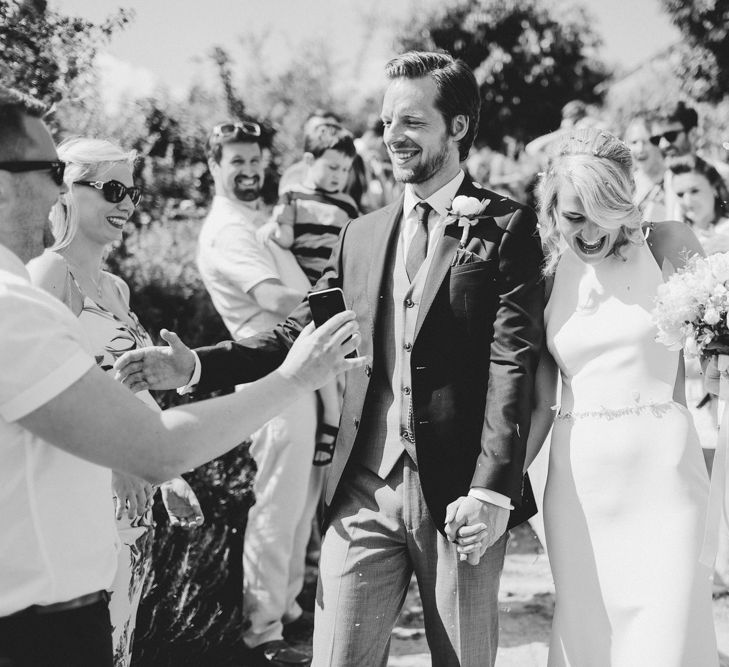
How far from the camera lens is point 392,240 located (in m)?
2.91

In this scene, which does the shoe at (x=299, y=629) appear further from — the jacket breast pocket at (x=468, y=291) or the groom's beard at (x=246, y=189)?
the jacket breast pocket at (x=468, y=291)

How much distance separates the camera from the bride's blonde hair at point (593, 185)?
291 centimetres

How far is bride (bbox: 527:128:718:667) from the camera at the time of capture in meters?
2.75

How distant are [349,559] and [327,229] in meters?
2.75

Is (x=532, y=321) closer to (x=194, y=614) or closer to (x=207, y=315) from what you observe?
(x=194, y=614)

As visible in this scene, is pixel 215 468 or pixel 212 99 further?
pixel 212 99

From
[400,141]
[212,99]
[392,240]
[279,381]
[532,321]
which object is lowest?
[279,381]

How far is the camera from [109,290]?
3.26m

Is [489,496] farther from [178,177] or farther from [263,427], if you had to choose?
[178,177]

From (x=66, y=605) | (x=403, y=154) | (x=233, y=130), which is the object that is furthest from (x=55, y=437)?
(x=233, y=130)

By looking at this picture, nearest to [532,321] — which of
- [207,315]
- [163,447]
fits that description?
[163,447]

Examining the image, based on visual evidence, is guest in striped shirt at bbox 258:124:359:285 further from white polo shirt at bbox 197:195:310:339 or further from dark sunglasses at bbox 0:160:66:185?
dark sunglasses at bbox 0:160:66:185

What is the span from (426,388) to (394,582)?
2.20 ft

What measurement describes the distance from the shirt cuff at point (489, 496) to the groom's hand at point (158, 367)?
3.19ft
